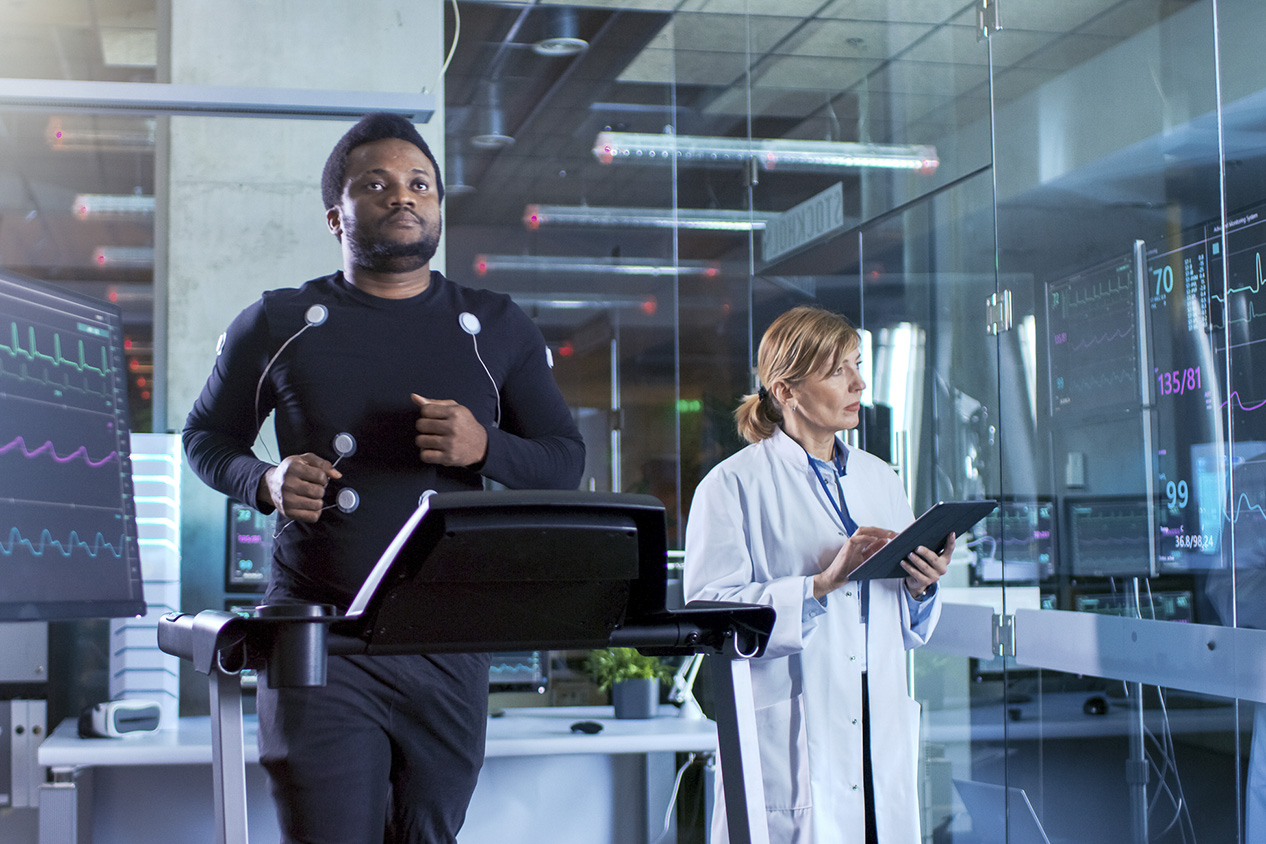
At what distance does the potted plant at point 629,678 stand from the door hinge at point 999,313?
1311 millimetres

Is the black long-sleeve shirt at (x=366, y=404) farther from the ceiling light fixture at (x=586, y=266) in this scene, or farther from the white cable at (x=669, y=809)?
the ceiling light fixture at (x=586, y=266)

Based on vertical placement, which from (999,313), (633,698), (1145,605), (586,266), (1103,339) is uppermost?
(586,266)

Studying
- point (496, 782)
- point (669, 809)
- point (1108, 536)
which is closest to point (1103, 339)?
point (1108, 536)

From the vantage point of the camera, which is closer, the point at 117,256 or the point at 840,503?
the point at 840,503

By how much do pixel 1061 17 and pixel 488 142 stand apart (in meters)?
Result: 3.59

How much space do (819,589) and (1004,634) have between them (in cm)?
143

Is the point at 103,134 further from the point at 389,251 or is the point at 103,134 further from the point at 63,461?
the point at 389,251

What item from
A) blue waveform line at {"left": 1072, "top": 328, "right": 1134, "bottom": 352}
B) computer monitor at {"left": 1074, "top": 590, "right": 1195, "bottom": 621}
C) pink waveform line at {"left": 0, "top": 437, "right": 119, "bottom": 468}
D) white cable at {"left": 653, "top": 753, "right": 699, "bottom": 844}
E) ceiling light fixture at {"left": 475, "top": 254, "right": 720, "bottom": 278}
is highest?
ceiling light fixture at {"left": 475, "top": 254, "right": 720, "bottom": 278}

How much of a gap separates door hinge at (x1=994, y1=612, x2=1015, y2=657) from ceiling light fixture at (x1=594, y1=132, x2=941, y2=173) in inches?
54.1

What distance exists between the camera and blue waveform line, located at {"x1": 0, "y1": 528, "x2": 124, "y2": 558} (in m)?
2.11

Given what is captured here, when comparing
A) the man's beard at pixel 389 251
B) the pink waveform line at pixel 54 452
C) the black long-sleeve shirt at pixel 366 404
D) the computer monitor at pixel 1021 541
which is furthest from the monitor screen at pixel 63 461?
the computer monitor at pixel 1021 541

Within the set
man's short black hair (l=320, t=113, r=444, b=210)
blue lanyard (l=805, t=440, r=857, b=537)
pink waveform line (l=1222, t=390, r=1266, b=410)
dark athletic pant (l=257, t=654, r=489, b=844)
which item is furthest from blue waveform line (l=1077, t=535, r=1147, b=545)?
man's short black hair (l=320, t=113, r=444, b=210)

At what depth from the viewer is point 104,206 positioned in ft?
28.5

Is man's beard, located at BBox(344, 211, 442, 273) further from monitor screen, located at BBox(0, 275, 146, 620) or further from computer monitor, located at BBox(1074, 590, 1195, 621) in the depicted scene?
computer monitor, located at BBox(1074, 590, 1195, 621)
